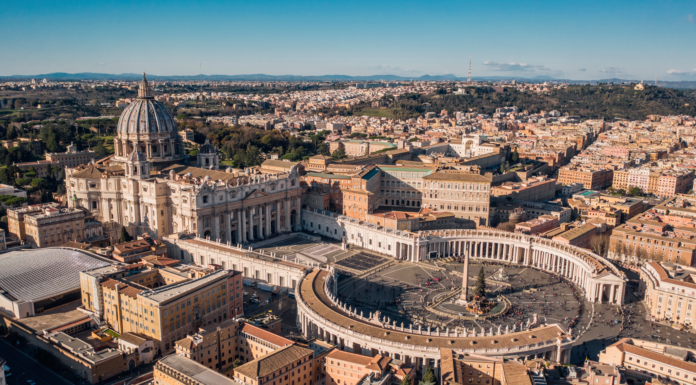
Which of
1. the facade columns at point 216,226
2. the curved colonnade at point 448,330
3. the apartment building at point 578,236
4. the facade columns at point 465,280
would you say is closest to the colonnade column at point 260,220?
the facade columns at point 216,226

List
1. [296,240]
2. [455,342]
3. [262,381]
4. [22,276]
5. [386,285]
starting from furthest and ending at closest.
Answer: [296,240]
[386,285]
[22,276]
[455,342]
[262,381]

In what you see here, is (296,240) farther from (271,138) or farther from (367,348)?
(271,138)

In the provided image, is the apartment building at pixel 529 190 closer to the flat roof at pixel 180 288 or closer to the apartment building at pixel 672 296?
the apartment building at pixel 672 296

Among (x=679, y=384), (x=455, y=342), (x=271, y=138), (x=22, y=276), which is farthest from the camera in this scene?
(x=271, y=138)

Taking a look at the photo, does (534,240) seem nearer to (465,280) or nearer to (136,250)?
(465,280)

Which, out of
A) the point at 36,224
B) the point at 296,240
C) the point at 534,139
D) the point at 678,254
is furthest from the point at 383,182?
the point at 534,139

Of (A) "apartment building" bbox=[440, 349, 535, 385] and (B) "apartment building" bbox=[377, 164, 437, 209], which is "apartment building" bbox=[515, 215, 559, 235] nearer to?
(B) "apartment building" bbox=[377, 164, 437, 209]
